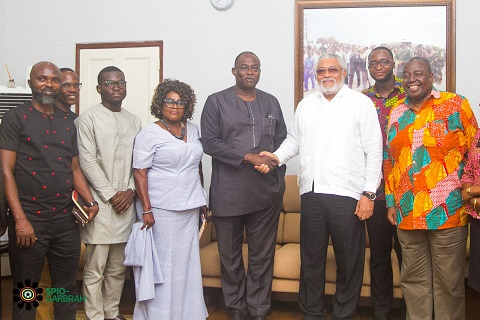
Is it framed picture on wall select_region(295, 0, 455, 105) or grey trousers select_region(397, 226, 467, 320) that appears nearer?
grey trousers select_region(397, 226, 467, 320)

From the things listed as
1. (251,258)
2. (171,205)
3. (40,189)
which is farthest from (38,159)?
(251,258)

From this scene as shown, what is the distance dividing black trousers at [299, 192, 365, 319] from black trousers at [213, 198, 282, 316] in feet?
0.82

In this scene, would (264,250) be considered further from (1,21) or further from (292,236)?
(1,21)

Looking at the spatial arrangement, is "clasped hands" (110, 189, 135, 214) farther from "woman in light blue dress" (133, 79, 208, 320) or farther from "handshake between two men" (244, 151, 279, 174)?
"handshake between two men" (244, 151, 279, 174)

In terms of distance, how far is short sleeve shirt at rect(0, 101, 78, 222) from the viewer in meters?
2.68

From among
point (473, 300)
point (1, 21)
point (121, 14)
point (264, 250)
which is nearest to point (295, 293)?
point (264, 250)

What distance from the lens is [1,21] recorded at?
5316 millimetres

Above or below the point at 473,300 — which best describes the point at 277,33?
above

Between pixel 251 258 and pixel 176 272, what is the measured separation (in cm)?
52

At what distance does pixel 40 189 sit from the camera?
2.71 m

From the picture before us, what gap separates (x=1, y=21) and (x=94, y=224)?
3.30m

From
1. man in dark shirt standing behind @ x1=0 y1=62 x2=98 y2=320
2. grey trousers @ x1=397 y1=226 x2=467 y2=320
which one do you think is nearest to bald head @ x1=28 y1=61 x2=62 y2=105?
man in dark shirt standing behind @ x1=0 y1=62 x2=98 y2=320

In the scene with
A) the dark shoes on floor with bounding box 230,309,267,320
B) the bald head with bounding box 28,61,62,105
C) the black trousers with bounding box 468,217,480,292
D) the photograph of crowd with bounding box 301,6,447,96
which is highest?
the photograph of crowd with bounding box 301,6,447,96

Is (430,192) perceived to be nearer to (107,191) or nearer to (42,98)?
(107,191)
